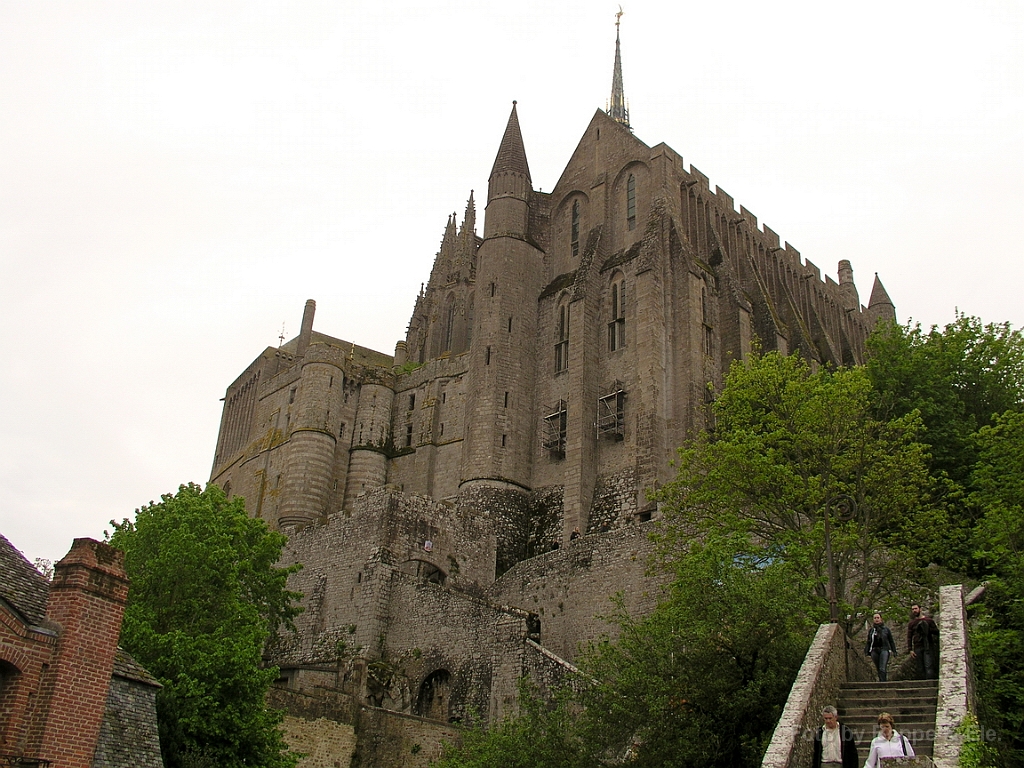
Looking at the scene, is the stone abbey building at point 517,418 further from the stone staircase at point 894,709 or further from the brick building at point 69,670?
the brick building at point 69,670

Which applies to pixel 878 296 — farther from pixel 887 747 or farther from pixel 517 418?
pixel 887 747

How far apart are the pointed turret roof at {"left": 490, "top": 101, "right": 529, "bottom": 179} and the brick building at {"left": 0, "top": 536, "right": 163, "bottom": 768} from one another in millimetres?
42280

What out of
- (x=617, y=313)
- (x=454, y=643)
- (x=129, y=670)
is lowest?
(x=129, y=670)

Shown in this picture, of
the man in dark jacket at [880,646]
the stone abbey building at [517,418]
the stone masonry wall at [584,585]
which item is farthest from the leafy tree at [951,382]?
the man in dark jacket at [880,646]

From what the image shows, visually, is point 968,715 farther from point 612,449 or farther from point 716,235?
point 716,235

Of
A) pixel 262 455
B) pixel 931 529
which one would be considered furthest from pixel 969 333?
pixel 262 455

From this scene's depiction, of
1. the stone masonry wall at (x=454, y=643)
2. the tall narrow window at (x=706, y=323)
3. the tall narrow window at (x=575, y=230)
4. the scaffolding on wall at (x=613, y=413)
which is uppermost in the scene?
the tall narrow window at (x=575, y=230)

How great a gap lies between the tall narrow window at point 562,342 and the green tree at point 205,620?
71.6 ft

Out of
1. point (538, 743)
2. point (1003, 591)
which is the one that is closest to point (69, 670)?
point (538, 743)

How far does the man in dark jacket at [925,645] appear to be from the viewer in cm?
1792

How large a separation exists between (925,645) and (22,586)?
14911 mm

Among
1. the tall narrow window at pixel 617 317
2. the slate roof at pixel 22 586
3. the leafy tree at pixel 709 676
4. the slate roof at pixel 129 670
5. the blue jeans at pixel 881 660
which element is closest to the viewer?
the slate roof at pixel 22 586

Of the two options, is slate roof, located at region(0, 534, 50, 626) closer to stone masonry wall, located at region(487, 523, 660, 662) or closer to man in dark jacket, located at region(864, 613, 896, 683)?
man in dark jacket, located at region(864, 613, 896, 683)

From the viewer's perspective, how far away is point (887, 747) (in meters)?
13.2
